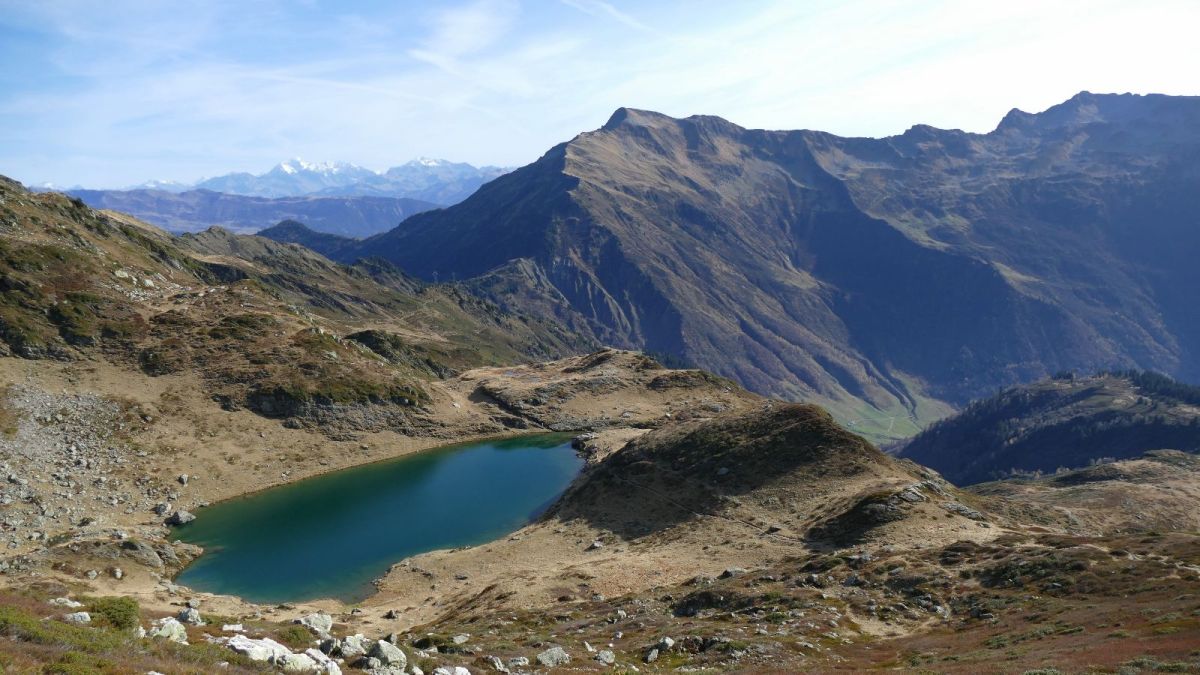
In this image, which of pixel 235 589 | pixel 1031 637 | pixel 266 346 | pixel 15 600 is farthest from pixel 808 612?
pixel 266 346

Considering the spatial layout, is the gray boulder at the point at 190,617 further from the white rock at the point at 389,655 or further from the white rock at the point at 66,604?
the white rock at the point at 389,655

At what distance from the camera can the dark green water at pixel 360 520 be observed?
71.1m

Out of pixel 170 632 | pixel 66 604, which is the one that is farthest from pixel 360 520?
pixel 170 632

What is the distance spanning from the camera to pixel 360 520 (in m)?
89.9

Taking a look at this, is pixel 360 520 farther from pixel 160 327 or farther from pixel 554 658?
pixel 554 658

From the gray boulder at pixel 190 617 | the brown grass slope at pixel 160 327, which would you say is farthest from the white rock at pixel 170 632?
the brown grass slope at pixel 160 327

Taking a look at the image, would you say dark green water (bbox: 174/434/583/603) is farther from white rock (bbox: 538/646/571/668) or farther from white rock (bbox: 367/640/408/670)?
white rock (bbox: 367/640/408/670)

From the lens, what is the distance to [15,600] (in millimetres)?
30328

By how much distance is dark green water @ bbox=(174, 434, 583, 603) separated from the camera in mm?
71062

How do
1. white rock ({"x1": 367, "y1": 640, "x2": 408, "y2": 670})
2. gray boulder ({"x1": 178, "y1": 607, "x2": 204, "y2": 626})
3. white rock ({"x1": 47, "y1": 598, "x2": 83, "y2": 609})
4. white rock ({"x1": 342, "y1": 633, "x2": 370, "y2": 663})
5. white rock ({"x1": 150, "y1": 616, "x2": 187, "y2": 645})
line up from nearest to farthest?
1. white rock ({"x1": 150, "y1": 616, "x2": 187, "y2": 645})
2. white rock ({"x1": 367, "y1": 640, "x2": 408, "y2": 670})
3. white rock ({"x1": 342, "y1": 633, "x2": 370, "y2": 663})
4. white rock ({"x1": 47, "y1": 598, "x2": 83, "y2": 609})
5. gray boulder ({"x1": 178, "y1": 607, "x2": 204, "y2": 626})

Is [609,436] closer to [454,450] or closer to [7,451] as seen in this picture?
[454,450]

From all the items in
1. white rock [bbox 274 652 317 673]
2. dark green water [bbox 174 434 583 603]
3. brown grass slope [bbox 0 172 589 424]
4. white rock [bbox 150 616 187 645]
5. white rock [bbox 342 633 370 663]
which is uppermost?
brown grass slope [bbox 0 172 589 424]

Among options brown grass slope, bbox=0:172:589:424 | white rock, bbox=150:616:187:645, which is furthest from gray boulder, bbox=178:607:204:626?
brown grass slope, bbox=0:172:589:424

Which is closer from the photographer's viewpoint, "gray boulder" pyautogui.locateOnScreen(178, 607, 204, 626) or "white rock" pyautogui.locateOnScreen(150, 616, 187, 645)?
"white rock" pyautogui.locateOnScreen(150, 616, 187, 645)
